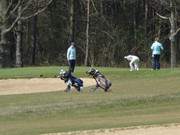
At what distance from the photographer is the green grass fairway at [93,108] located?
19.5 metres

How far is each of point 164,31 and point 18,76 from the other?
37.4 meters

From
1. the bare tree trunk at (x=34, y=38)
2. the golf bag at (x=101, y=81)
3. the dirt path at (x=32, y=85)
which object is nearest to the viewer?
the golf bag at (x=101, y=81)

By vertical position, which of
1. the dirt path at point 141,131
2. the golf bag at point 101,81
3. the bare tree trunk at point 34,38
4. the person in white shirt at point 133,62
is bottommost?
the dirt path at point 141,131

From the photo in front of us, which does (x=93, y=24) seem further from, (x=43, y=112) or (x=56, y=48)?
(x=43, y=112)

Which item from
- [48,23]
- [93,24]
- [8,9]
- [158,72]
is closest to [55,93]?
[158,72]

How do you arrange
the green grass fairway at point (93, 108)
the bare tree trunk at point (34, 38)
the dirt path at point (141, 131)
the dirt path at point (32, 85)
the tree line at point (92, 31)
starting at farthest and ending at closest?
the bare tree trunk at point (34, 38) → the tree line at point (92, 31) → the dirt path at point (32, 85) → the green grass fairway at point (93, 108) → the dirt path at point (141, 131)

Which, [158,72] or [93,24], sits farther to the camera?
[93,24]

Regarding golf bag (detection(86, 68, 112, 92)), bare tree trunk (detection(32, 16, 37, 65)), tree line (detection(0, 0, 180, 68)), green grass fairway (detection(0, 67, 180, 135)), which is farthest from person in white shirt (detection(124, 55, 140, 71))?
bare tree trunk (detection(32, 16, 37, 65))

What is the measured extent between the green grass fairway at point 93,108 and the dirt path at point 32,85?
264cm

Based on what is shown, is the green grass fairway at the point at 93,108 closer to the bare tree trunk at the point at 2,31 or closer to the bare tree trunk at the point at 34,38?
the bare tree trunk at the point at 2,31

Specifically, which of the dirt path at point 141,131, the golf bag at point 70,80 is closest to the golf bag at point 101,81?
the golf bag at point 70,80

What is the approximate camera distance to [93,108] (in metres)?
24.4

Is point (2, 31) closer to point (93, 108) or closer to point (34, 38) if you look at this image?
point (34, 38)

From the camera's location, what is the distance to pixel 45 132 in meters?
17.8
